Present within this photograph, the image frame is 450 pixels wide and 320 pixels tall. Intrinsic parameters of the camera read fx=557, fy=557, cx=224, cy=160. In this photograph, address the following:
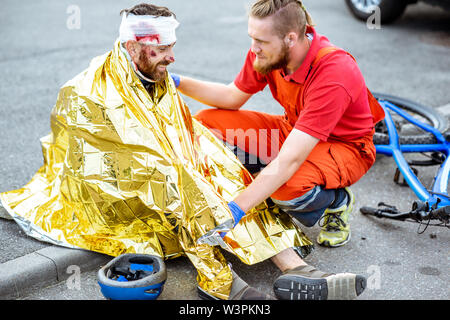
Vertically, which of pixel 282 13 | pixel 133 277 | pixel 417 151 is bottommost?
pixel 133 277

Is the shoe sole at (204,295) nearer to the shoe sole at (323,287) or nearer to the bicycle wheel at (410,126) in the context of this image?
the shoe sole at (323,287)

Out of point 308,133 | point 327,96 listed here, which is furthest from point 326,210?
point 327,96

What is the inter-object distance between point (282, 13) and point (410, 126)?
2300 millimetres

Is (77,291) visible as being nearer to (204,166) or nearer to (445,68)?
(204,166)

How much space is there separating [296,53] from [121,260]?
4.55 ft

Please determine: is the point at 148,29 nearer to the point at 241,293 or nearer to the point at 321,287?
the point at 241,293

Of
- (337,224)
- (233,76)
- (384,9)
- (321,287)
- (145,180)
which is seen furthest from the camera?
(384,9)

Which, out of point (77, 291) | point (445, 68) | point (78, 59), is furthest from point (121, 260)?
point (445, 68)

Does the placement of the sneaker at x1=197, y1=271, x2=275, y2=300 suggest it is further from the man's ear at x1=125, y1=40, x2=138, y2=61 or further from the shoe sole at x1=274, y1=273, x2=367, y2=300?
the man's ear at x1=125, y1=40, x2=138, y2=61

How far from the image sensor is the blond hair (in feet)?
9.20

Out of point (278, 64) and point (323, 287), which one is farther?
point (278, 64)

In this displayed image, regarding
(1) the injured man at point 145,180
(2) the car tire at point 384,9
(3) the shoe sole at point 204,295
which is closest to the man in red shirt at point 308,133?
(1) the injured man at point 145,180

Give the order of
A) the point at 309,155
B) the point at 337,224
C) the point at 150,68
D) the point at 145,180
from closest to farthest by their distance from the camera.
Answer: the point at 145,180, the point at 150,68, the point at 309,155, the point at 337,224

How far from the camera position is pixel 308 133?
2770mm
